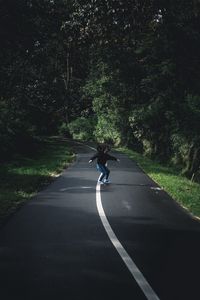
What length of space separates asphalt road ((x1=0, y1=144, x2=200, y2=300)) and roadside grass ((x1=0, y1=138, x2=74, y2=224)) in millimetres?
654

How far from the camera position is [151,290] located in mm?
6926

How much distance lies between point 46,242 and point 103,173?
10.9m

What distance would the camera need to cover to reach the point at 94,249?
9320 millimetres

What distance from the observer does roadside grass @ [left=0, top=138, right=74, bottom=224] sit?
16016 mm

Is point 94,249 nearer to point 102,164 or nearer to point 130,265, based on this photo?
point 130,265

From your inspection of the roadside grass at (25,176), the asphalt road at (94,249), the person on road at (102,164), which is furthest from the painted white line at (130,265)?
the person on road at (102,164)

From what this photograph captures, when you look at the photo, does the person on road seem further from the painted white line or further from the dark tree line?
the painted white line

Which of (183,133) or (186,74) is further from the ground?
(186,74)

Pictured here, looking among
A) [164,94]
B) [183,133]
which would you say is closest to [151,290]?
[183,133]

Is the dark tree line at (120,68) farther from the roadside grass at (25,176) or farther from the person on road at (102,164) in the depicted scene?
the person on road at (102,164)

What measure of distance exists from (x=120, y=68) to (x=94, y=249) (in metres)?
32.3

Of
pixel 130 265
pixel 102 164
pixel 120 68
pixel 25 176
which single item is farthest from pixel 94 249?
pixel 120 68

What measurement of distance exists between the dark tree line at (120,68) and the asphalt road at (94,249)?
34.2 feet

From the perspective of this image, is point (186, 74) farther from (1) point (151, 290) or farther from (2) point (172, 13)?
(1) point (151, 290)
